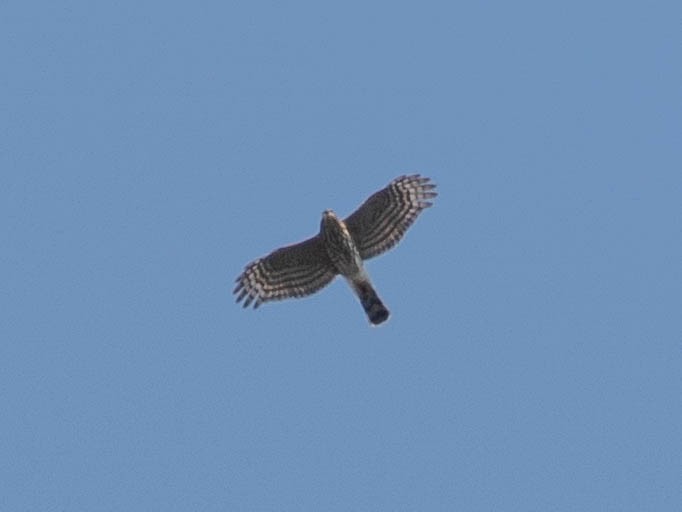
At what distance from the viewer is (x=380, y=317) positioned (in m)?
64.4

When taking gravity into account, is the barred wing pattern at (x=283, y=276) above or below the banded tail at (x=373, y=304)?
above

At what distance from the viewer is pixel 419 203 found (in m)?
64.1

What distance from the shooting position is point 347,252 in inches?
2511

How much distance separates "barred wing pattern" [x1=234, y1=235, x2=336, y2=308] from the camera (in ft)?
212

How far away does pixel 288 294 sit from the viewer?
2549 inches

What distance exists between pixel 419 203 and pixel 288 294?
3.30 m

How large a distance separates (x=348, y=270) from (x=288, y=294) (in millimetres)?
1461

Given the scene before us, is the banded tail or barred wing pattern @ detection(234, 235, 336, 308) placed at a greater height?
barred wing pattern @ detection(234, 235, 336, 308)

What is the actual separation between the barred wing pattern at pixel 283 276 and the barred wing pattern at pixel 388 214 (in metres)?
1.01

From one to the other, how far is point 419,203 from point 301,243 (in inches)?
99.9

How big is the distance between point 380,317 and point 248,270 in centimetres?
287

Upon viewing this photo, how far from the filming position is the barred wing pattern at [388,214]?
64000mm

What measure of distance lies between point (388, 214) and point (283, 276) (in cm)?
257

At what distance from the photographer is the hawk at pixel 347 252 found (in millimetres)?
63938
